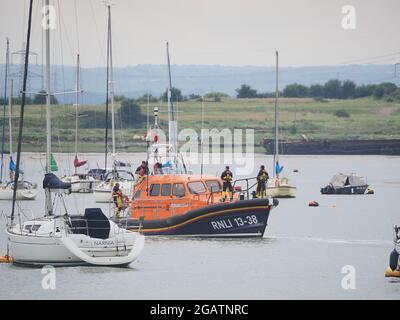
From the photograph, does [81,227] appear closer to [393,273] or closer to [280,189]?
[393,273]

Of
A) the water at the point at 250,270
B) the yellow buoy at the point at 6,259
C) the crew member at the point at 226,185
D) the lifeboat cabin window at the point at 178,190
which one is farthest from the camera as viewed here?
the lifeboat cabin window at the point at 178,190

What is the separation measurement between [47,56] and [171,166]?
39.6 feet

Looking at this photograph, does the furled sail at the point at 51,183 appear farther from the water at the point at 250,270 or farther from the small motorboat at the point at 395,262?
the small motorboat at the point at 395,262

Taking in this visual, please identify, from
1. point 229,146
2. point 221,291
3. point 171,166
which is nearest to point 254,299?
point 221,291

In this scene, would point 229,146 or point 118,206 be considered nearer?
point 118,206

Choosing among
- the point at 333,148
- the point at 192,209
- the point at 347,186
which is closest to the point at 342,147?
the point at 333,148

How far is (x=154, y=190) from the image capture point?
4356 cm

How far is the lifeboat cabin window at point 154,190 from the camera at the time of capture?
143 feet

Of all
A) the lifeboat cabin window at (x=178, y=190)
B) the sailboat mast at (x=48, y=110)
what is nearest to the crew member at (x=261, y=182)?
the lifeboat cabin window at (x=178, y=190)

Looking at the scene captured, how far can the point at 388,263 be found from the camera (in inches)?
1516

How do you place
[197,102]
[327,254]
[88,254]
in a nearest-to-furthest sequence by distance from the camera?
[88,254] → [327,254] → [197,102]

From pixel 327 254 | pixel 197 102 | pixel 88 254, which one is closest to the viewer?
pixel 88 254

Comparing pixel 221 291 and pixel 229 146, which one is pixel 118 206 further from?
pixel 229 146

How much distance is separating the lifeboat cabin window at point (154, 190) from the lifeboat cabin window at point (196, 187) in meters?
1.12
